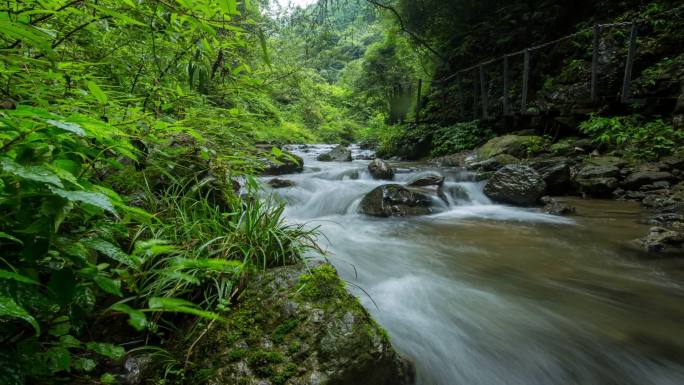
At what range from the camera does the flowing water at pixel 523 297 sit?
2.19 m

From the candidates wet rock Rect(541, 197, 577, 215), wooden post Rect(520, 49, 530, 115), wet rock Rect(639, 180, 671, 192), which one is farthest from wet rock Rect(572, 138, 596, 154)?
wet rock Rect(541, 197, 577, 215)

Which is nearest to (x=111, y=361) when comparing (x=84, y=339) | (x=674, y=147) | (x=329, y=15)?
(x=84, y=339)

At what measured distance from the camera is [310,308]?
5.60ft

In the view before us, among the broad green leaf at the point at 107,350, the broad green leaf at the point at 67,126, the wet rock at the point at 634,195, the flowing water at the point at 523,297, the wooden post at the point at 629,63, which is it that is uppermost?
the wooden post at the point at 629,63

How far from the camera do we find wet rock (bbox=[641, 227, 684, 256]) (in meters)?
3.80

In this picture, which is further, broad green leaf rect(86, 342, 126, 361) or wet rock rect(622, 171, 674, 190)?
wet rock rect(622, 171, 674, 190)

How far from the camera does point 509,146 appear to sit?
9.44 meters

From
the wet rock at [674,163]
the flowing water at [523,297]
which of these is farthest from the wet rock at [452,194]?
the wet rock at [674,163]

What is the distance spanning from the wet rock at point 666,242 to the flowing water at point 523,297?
8.7 inches

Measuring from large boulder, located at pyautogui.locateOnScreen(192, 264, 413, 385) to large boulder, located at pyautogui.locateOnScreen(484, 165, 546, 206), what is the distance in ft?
18.7

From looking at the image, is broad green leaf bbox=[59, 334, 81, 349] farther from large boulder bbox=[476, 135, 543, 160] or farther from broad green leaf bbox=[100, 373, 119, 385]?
large boulder bbox=[476, 135, 543, 160]

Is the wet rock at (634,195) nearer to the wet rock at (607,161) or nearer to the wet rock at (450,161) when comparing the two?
the wet rock at (607,161)

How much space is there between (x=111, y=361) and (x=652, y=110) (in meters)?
10.4

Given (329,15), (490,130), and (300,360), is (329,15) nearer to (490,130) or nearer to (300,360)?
(490,130)
